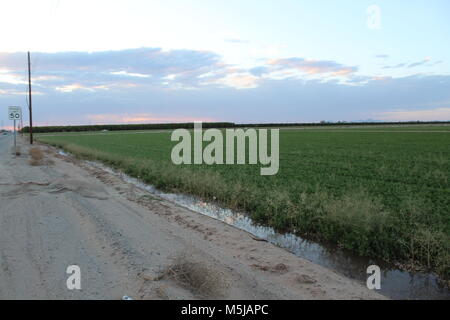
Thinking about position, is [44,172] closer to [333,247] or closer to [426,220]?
[333,247]

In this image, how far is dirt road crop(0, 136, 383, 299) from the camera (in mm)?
4176

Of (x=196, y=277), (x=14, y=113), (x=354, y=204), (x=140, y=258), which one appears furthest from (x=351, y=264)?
(x=14, y=113)

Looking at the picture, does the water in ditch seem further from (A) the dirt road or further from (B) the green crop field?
(A) the dirt road

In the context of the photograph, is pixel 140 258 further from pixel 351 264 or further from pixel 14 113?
pixel 14 113

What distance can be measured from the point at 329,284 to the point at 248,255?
145 cm

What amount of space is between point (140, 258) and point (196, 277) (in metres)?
1.13

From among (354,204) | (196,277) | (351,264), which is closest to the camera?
(196,277)

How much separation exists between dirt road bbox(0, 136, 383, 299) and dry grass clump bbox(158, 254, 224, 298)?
0.04 ft

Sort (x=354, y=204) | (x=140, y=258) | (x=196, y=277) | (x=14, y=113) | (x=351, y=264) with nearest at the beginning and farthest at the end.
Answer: (x=196, y=277) → (x=140, y=258) → (x=351, y=264) → (x=354, y=204) → (x=14, y=113)

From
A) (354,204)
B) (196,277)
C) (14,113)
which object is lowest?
(196,277)

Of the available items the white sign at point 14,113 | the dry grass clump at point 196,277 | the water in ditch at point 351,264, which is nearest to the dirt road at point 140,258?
the dry grass clump at point 196,277

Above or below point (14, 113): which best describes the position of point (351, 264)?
below

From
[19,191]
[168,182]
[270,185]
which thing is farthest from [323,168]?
[19,191]

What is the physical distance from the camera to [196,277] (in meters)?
4.50
